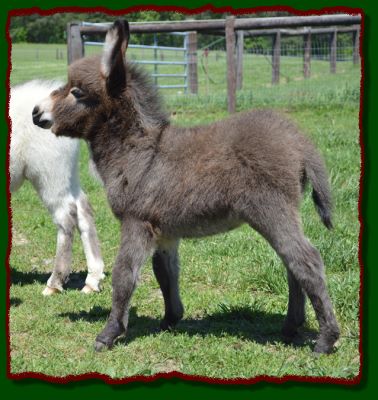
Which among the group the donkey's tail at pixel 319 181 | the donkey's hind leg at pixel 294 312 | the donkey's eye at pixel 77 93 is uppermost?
the donkey's eye at pixel 77 93

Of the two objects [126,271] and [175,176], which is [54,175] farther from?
[175,176]

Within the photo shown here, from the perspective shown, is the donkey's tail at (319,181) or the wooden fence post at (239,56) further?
the wooden fence post at (239,56)

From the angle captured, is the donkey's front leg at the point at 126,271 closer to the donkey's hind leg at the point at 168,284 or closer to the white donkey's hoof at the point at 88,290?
the donkey's hind leg at the point at 168,284

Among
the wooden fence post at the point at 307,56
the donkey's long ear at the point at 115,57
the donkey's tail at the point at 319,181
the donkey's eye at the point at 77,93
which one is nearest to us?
the donkey's tail at the point at 319,181

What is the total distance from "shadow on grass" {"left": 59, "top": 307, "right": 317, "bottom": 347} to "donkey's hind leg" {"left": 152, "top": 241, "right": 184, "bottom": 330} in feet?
0.29

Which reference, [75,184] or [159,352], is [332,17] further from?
[159,352]

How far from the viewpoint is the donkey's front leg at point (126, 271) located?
436 centimetres

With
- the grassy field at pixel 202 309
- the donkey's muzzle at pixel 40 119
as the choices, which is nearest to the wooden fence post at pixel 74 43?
the grassy field at pixel 202 309

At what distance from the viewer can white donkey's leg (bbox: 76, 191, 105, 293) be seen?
229 inches

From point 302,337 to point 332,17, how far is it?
7.77 meters

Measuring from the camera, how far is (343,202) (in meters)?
7.27

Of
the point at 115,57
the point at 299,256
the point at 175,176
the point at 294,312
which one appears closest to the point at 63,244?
the point at 175,176

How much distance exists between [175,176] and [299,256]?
1.02 metres

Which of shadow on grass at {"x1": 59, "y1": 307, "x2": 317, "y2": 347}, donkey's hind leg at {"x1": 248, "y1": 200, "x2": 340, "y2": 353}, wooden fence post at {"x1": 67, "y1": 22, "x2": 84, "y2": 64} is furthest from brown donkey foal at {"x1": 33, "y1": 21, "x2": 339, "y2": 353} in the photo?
wooden fence post at {"x1": 67, "y1": 22, "x2": 84, "y2": 64}
